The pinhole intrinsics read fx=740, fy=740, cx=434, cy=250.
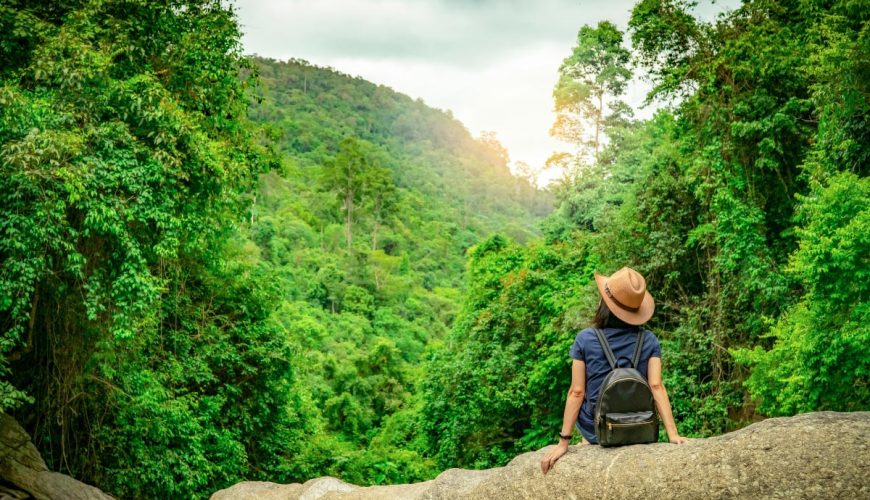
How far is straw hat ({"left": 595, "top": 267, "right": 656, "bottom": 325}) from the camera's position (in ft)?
12.2

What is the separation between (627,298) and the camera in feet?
12.2

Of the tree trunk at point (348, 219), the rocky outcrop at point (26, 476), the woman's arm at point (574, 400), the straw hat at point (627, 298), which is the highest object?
the tree trunk at point (348, 219)

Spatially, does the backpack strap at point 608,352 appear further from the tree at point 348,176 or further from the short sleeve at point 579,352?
the tree at point 348,176

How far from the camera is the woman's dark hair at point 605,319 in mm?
Answer: 3787

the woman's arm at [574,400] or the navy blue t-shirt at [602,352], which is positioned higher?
the navy blue t-shirt at [602,352]

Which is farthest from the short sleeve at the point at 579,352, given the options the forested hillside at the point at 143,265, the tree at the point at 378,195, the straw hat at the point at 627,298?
the tree at the point at 378,195

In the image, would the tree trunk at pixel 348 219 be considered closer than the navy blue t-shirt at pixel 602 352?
No

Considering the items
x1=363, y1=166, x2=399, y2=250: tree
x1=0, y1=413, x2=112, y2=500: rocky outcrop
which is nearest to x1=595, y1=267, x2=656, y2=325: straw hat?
x1=0, y1=413, x2=112, y2=500: rocky outcrop

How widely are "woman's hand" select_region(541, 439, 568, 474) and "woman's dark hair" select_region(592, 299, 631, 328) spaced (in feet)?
2.13

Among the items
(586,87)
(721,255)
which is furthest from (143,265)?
(586,87)

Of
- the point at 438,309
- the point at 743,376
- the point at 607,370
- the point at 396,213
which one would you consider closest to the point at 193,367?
the point at 743,376

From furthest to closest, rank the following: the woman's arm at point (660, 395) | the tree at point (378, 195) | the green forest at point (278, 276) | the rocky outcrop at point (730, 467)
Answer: the tree at point (378, 195) → the green forest at point (278, 276) → the woman's arm at point (660, 395) → the rocky outcrop at point (730, 467)

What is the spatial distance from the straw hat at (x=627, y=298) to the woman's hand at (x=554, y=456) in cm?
74

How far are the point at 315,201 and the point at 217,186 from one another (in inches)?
1912
